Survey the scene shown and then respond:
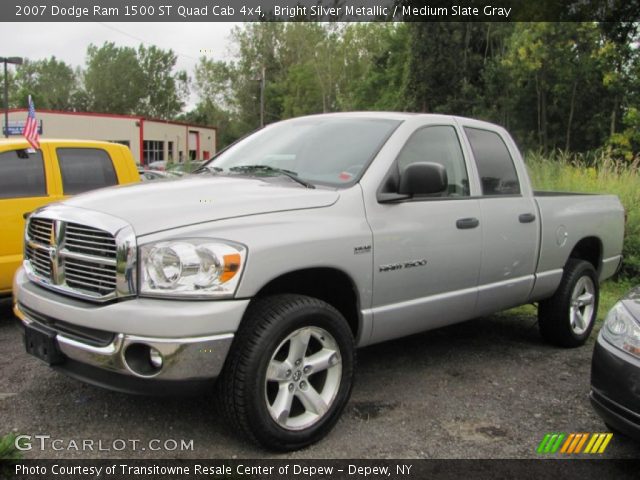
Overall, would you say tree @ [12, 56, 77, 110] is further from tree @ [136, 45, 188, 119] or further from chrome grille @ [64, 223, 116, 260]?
chrome grille @ [64, 223, 116, 260]

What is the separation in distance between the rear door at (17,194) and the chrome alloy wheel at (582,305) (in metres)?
4.82

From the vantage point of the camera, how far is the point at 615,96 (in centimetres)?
2916

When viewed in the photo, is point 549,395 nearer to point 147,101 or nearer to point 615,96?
point 615,96

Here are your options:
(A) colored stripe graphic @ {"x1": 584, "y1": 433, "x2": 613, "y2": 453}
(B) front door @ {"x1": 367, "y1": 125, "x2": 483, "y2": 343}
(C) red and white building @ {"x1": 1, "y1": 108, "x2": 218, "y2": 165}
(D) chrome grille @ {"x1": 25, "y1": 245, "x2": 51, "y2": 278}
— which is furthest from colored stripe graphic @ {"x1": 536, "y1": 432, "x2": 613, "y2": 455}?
(C) red and white building @ {"x1": 1, "y1": 108, "x2": 218, "y2": 165}

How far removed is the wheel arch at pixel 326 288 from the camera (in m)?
3.37

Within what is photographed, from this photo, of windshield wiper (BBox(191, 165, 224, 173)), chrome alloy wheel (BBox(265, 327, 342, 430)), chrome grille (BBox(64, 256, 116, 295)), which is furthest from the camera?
windshield wiper (BBox(191, 165, 224, 173))

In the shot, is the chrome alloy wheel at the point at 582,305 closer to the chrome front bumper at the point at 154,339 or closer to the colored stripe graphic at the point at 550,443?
the colored stripe graphic at the point at 550,443

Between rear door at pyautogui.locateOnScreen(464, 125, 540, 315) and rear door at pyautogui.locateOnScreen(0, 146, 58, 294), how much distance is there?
12.8ft

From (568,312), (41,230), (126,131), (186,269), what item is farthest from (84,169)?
(126,131)

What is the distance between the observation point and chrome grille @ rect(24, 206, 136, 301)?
2.92 meters

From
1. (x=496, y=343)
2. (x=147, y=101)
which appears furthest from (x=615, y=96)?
(x=147, y=101)

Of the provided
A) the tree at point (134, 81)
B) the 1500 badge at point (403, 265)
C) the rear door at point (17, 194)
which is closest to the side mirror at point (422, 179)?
the 1500 badge at point (403, 265)

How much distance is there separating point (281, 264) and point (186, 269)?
1.59 ft

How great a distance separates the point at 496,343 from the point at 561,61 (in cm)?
2755
